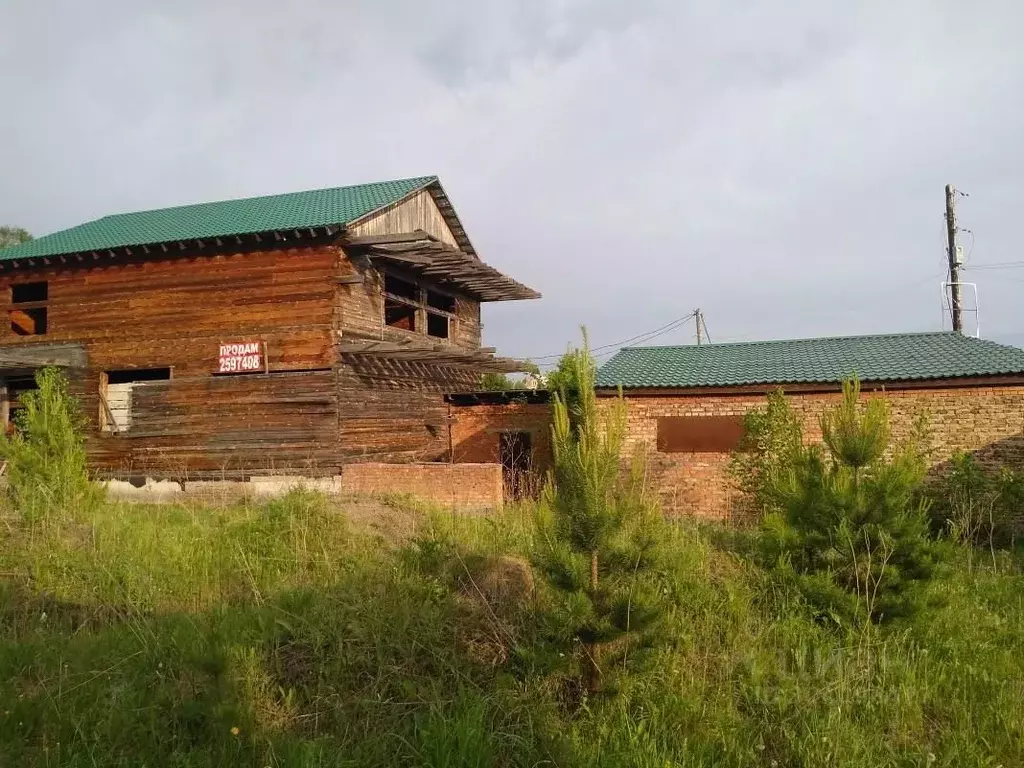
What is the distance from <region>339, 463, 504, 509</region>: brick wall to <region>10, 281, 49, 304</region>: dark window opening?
9.26 metres

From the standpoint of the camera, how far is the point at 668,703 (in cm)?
502

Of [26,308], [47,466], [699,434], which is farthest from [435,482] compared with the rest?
[26,308]

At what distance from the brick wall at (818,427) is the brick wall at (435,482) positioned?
302 cm

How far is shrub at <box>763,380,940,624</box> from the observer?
21.0ft

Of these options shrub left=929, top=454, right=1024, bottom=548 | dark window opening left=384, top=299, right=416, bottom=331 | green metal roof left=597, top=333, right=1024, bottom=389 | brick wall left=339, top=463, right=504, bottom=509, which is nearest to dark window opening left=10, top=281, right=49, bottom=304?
dark window opening left=384, top=299, right=416, bottom=331

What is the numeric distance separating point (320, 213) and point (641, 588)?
12.8 m

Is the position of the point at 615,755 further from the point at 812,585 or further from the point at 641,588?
the point at 812,585

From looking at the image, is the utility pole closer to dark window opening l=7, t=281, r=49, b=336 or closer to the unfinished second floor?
the unfinished second floor

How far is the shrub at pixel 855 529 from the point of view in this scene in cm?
639

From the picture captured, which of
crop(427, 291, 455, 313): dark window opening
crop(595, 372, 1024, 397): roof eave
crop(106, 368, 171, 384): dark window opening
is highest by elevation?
crop(427, 291, 455, 313): dark window opening

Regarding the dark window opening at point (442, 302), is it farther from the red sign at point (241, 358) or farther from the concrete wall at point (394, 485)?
the concrete wall at point (394, 485)

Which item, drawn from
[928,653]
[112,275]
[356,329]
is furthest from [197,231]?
[928,653]

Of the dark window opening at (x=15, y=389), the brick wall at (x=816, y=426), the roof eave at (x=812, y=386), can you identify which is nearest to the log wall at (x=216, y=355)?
the dark window opening at (x=15, y=389)

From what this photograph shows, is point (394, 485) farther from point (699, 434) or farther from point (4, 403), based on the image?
point (4, 403)
